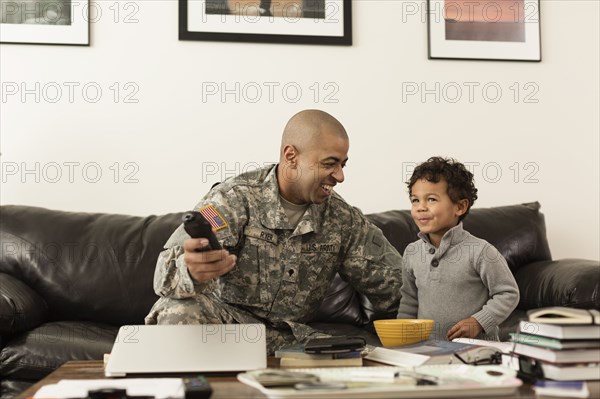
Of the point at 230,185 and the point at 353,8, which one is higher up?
the point at 353,8

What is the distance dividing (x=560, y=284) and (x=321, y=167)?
101 centimetres

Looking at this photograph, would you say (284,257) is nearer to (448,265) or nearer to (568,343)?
(448,265)

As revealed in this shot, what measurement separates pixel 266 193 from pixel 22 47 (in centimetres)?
151

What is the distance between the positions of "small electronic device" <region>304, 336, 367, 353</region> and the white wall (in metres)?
1.71

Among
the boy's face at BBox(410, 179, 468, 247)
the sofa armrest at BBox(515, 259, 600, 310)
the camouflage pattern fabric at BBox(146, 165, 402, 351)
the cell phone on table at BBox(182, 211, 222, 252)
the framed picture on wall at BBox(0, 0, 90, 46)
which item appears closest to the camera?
the cell phone on table at BBox(182, 211, 222, 252)

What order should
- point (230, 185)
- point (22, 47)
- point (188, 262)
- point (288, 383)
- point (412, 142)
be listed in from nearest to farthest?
point (288, 383) < point (188, 262) < point (230, 185) < point (22, 47) < point (412, 142)

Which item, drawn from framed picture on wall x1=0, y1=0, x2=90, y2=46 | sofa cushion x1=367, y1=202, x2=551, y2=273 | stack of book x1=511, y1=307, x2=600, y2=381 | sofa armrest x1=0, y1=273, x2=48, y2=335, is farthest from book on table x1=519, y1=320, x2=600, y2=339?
framed picture on wall x1=0, y1=0, x2=90, y2=46

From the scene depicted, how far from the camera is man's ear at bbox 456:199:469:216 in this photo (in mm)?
2188

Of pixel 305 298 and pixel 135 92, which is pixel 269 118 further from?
pixel 305 298

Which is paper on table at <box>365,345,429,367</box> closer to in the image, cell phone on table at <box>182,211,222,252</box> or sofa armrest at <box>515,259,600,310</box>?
cell phone on table at <box>182,211,222,252</box>

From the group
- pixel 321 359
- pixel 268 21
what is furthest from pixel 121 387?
pixel 268 21

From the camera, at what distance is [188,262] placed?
150 cm

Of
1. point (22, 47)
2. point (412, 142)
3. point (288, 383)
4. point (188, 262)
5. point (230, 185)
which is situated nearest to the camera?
point (288, 383)

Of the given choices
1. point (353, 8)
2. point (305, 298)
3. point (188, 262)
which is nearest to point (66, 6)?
point (353, 8)
